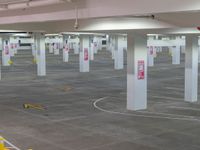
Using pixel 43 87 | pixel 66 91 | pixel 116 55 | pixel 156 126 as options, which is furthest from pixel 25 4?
pixel 116 55

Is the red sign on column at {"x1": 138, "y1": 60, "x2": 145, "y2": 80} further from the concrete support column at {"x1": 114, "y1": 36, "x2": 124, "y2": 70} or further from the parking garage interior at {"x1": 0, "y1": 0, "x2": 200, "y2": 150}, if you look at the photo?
the concrete support column at {"x1": 114, "y1": 36, "x2": 124, "y2": 70}

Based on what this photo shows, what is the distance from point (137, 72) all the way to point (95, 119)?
14.5 feet

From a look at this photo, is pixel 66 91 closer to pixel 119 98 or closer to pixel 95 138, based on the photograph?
pixel 119 98

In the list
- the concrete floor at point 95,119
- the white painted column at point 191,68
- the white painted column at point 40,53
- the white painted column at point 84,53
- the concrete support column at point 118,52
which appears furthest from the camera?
the concrete support column at point 118,52

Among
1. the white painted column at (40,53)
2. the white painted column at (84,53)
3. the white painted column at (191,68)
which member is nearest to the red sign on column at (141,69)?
the white painted column at (191,68)

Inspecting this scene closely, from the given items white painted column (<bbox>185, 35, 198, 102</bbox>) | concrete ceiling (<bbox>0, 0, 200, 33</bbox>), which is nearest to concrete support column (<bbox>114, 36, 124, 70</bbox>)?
white painted column (<bbox>185, 35, 198, 102</bbox>)

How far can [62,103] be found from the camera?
24281 millimetres

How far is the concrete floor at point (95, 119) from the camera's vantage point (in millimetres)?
15219

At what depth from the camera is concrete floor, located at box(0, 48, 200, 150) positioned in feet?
49.9

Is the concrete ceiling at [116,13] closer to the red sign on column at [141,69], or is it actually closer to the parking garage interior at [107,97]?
the parking garage interior at [107,97]

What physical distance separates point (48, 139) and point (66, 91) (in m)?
14.1

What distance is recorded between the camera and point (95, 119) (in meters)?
19.6

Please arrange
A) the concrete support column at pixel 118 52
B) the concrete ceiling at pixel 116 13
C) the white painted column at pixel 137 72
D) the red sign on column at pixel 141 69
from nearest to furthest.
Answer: the concrete ceiling at pixel 116 13, the white painted column at pixel 137 72, the red sign on column at pixel 141 69, the concrete support column at pixel 118 52

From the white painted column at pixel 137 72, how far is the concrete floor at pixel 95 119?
28.9 inches
